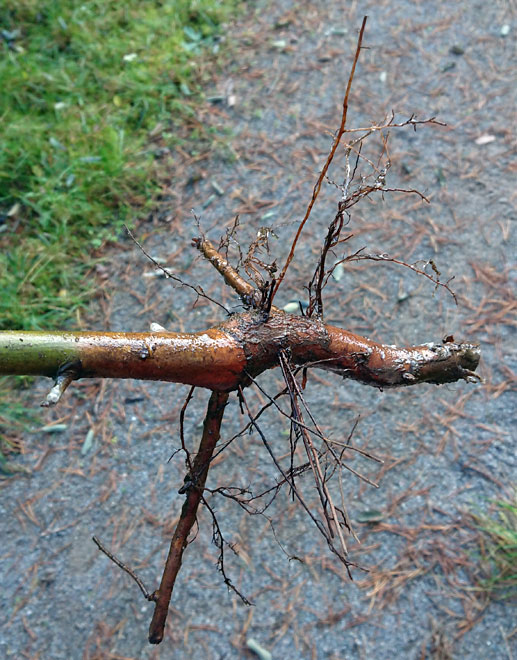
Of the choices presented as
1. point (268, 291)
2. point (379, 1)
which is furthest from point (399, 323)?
point (379, 1)

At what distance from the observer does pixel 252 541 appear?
2.44 metres

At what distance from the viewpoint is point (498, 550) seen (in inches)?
90.1

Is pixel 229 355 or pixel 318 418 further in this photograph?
pixel 318 418

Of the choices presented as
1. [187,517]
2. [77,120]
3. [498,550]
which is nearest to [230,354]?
[187,517]

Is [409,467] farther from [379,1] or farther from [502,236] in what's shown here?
[379,1]

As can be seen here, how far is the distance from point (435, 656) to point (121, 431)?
1625mm

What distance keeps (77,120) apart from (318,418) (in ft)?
7.81

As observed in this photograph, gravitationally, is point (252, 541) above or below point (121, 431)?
below

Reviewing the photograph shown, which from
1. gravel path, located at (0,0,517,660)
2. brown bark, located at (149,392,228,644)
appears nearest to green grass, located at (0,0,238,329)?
gravel path, located at (0,0,517,660)

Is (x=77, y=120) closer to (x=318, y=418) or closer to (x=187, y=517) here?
(x=318, y=418)

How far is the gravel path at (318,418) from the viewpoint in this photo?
229 cm

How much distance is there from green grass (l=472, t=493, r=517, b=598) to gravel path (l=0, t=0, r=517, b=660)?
0.04m

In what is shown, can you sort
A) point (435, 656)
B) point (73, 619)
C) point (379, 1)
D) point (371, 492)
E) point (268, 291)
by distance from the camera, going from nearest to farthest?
point (268, 291), point (435, 656), point (73, 619), point (371, 492), point (379, 1)

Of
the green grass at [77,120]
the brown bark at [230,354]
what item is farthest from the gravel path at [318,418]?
the brown bark at [230,354]
